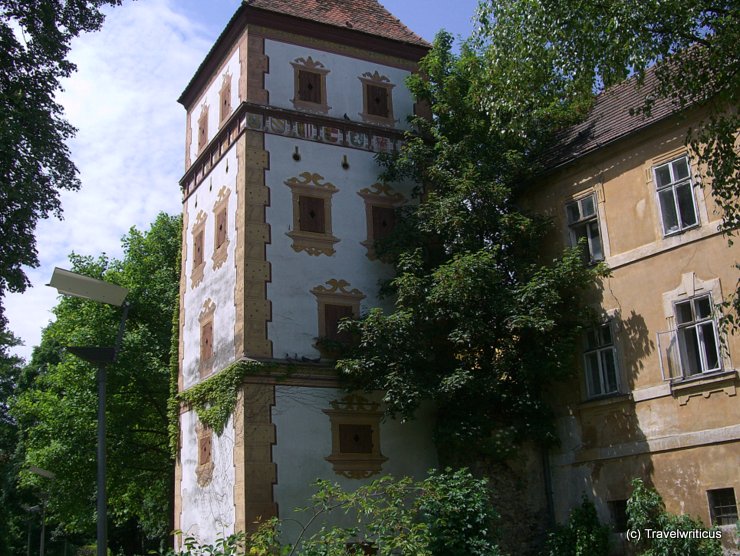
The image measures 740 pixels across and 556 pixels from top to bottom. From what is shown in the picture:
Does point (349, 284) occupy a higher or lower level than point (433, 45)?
lower

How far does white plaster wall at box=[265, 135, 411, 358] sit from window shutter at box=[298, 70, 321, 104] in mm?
1351

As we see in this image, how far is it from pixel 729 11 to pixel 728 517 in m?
9.17

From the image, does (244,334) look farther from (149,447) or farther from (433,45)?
(149,447)

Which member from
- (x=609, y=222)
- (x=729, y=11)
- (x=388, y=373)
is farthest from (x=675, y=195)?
(x=388, y=373)

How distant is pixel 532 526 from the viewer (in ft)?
65.1

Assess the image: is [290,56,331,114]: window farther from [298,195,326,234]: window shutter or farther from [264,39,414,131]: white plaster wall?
[298,195,326,234]: window shutter

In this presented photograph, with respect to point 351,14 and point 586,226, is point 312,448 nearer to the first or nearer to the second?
point 586,226

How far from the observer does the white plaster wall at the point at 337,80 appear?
2291cm

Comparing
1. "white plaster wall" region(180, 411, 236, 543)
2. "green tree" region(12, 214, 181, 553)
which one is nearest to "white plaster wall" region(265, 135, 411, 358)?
"white plaster wall" region(180, 411, 236, 543)

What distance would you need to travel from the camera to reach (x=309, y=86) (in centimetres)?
2331

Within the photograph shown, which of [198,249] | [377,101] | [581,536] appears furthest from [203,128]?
A: [581,536]

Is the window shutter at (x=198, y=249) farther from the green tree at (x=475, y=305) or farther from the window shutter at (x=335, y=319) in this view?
the green tree at (x=475, y=305)

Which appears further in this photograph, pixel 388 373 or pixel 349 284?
pixel 349 284

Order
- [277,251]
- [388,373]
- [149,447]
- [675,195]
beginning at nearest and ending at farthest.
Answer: [675,195], [388,373], [277,251], [149,447]
